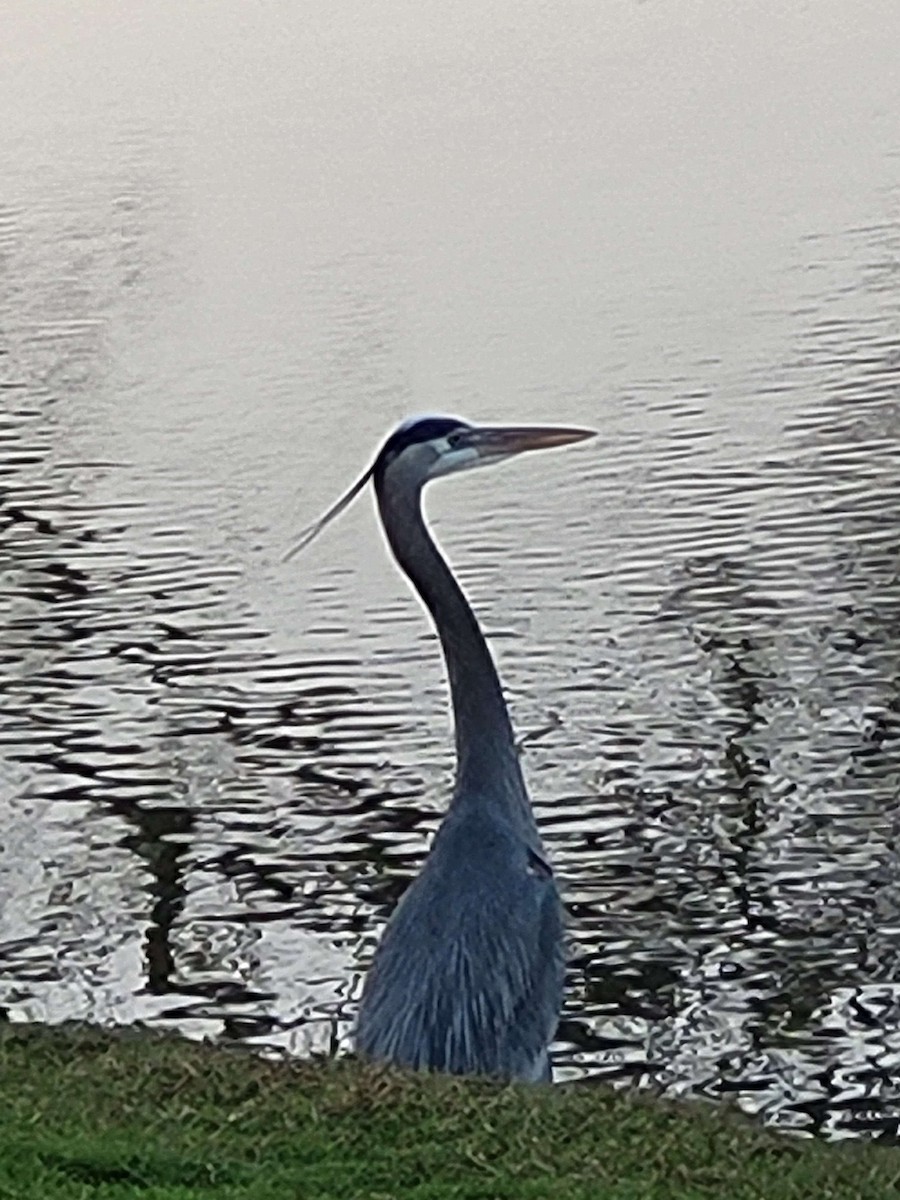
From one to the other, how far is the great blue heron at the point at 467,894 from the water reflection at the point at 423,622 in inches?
87.9

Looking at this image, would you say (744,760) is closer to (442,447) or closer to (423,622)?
(423,622)

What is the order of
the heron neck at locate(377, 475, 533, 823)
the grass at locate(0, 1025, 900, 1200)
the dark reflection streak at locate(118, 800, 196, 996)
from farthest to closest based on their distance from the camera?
1. the dark reflection streak at locate(118, 800, 196, 996)
2. the heron neck at locate(377, 475, 533, 823)
3. the grass at locate(0, 1025, 900, 1200)

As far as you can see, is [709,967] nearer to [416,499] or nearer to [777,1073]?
[777,1073]

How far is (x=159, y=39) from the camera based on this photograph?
106ft

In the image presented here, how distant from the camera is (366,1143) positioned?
5.50 meters

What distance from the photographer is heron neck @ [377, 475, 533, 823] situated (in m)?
7.48

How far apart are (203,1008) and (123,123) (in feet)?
60.3

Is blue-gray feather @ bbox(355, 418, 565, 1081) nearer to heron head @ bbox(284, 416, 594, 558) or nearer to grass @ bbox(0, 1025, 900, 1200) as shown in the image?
heron head @ bbox(284, 416, 594, 558)

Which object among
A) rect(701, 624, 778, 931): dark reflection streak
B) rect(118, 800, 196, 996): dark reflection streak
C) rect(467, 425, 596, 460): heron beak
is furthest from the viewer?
rect(701, 624, 778, 931): dark reflection streak

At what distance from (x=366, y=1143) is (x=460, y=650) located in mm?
2265

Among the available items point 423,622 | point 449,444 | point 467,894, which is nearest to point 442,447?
point 449,444

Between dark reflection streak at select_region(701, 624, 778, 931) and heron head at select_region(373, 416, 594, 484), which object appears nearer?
heron head at select_region(373, 416, 594, 484)

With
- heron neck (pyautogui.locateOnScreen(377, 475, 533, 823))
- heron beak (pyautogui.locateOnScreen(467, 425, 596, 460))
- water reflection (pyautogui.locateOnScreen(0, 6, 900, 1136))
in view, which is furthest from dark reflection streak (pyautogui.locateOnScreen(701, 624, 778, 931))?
heron beak (pyautogui.locateOnScreen(467, 425, 596, 460))

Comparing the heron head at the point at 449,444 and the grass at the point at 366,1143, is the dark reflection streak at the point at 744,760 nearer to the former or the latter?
the heron head at the point at 449,444
